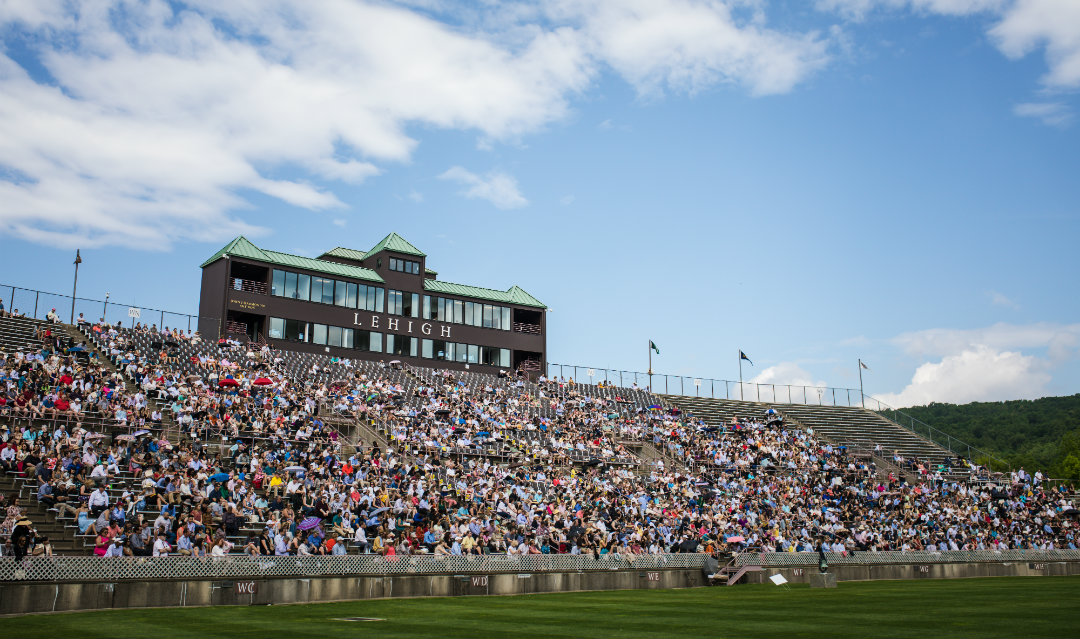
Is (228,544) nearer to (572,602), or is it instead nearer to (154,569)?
(154,569)

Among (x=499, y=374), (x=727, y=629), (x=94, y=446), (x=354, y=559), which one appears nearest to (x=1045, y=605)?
(x=727, y=629)

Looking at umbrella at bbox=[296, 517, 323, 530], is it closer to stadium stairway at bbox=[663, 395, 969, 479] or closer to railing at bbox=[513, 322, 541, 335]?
stadium stairway at bbox=[663, 395, 969, 479]

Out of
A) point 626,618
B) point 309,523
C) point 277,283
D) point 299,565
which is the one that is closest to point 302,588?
point 299,565

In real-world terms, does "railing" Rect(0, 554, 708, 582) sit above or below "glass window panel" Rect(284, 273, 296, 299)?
below

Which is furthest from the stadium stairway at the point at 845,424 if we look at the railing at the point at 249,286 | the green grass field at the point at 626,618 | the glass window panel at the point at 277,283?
the green grass field at the point at 626,618

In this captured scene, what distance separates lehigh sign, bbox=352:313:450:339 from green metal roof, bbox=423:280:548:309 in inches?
117

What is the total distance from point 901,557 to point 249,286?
4225 cm

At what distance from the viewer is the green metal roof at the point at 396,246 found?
221ft

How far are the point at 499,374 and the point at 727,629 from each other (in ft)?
169

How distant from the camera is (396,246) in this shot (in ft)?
222

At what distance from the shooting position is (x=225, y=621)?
743 inches

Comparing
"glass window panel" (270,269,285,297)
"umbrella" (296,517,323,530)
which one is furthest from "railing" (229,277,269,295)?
"umbrella" (296,517,323,530)

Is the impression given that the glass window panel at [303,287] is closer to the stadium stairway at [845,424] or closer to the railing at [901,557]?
the stadium stairway at [845,424]

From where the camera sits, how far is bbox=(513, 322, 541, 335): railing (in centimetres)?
7144
